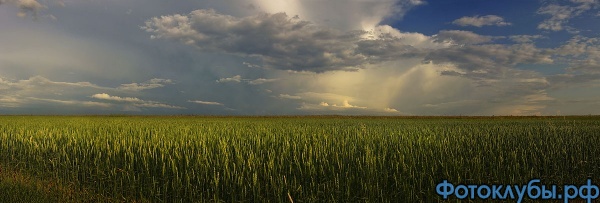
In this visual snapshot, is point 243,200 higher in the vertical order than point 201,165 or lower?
lower

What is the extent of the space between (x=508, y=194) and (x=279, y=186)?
3661 millimetres

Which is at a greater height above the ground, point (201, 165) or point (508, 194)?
point (201, 165)

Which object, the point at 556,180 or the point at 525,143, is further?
the point at 525,143

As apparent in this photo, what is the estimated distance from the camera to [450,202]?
5617 millimetres

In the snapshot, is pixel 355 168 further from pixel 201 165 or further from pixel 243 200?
pixel 201 165

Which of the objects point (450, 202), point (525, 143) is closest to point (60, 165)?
point (450, 202)

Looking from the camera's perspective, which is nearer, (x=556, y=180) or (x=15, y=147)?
(x=556, y=180)

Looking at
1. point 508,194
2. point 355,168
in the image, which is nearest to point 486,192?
point 508,194

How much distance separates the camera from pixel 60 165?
8648 mm

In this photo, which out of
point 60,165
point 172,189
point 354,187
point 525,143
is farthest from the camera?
point 525,143

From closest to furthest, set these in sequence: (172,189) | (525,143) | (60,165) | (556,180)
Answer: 1. (172,189)
2. (556,180)
3. (60,165)
4. (525,143)

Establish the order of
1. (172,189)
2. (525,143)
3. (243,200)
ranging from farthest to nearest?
(525,143) → (172,189) → (243,200)

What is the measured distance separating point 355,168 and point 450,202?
5.24ft

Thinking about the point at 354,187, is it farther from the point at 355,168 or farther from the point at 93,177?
the point at 93,177
